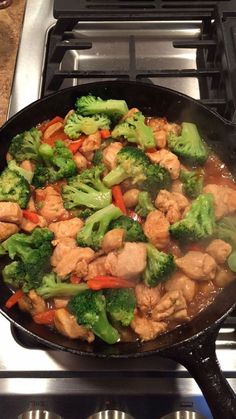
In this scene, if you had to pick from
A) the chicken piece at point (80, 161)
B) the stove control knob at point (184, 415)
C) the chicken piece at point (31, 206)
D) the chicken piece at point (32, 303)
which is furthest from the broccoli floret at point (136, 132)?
the stove control knob at point (184, 415)

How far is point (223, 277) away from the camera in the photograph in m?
1.27

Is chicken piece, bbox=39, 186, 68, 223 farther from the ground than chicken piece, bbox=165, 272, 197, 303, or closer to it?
farther from the ground

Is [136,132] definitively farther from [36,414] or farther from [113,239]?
[36,414]

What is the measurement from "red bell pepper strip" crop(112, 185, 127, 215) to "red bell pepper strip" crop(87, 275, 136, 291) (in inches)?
Answer: 8.4

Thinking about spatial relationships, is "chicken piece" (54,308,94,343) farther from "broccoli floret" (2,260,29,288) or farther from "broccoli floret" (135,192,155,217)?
"broccoli floret" (135,192,155,217)

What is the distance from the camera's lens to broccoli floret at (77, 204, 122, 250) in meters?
1.27

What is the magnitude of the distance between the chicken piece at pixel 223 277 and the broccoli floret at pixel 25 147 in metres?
0.62

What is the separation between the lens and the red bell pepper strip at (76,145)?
146 cm

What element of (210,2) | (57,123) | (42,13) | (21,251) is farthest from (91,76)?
(21,251)

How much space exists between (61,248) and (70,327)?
20cm

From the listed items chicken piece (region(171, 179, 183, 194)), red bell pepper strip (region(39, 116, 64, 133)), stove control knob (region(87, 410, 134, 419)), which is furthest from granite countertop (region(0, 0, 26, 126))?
stove control knob (region(87, 410, 134, 419))

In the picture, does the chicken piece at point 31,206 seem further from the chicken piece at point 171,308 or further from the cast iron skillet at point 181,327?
the chicken piece at point 171,308

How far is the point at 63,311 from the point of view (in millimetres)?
1191

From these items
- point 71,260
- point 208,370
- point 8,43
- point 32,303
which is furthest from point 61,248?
point 8,43
